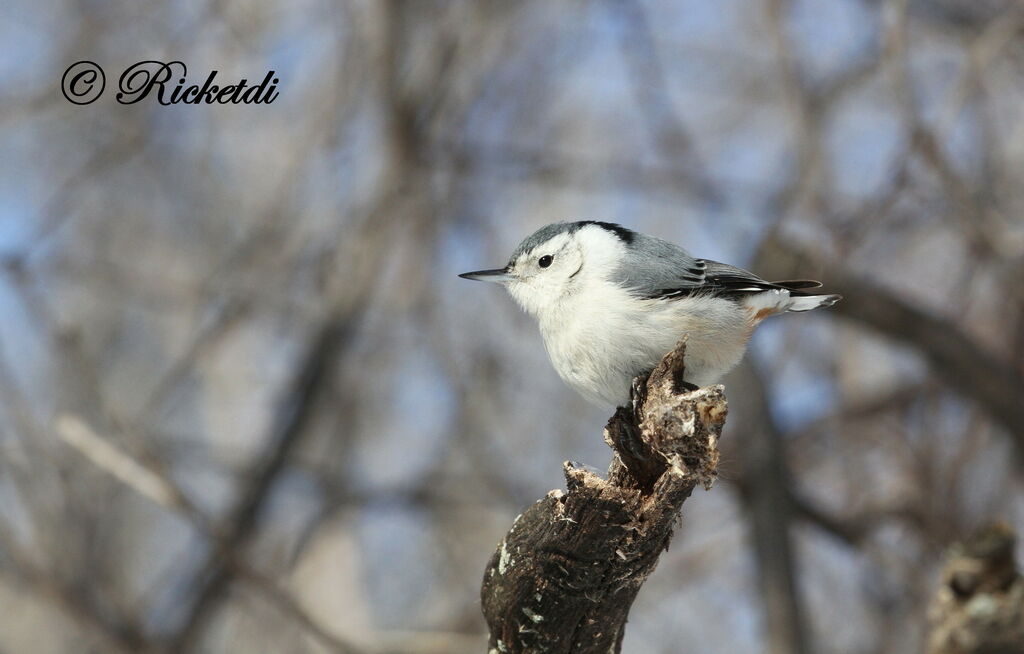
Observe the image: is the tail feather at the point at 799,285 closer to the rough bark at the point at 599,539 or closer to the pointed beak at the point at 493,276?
the pointed beak at the point at 493,276

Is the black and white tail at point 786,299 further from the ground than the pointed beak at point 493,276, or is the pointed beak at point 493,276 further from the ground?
the black and white tail at point 786,299

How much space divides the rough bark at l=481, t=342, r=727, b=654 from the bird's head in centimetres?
68

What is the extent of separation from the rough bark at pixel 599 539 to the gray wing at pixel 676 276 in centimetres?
55

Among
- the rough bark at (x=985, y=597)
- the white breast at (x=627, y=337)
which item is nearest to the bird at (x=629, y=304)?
the white breast at (x=627, y=337)

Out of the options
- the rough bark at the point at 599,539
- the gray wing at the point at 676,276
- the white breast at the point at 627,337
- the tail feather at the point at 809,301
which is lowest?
the rough bark at the point at 599,539

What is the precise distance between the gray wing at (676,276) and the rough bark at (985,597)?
0.75m

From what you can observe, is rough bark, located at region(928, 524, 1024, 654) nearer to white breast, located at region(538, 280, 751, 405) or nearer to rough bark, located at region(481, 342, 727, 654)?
white breast, located at region(538, 280, 751, 405)

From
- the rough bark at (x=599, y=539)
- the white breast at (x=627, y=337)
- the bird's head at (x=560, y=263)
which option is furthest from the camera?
the bird's head at (x=560, y=263)

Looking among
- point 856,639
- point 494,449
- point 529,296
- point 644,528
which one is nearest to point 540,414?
point 494,449

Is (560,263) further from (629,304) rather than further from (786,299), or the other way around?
(786,299)

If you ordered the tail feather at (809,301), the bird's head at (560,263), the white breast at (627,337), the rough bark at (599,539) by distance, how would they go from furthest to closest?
the tail feather at (809,301)
the bird's head at (560,263)
the white breast at (627,337)
the rough bark at (599,539)

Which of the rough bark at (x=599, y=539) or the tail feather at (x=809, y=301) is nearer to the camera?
the rough bark at (x=599, y=539)

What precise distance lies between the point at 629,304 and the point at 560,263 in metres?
0.34

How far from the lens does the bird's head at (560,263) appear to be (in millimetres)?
2354
